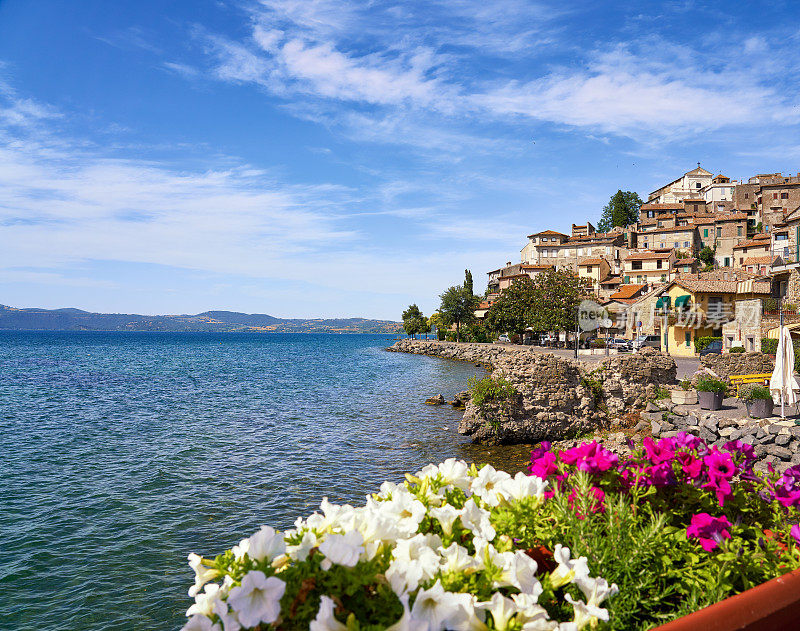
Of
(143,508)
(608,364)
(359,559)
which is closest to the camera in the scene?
(359,559)

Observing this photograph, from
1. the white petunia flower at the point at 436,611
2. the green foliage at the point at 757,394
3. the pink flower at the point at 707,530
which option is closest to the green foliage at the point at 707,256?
the green foliage at the point at 757,394

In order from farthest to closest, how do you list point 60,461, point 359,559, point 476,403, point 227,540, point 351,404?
point 351,404 → point 476,403 → point 60,461 → point 227,540 → point 359,559

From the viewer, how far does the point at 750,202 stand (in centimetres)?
9169

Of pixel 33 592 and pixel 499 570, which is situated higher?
pixel 499 570

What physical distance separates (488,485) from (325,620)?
1626 millimetres

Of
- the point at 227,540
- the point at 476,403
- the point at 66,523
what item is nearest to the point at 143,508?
the point at 66,523

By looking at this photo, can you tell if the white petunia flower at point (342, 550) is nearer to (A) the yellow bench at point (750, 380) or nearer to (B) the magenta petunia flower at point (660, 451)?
(B) the magenta petunia flower at point (660, 451)

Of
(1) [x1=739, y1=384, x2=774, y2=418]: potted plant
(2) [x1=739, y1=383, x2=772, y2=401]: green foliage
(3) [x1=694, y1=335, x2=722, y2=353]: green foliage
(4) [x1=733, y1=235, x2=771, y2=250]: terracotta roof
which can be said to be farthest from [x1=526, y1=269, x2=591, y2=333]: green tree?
(1) [x1=739, y1=384, x2=774, y2=418]: potted plant

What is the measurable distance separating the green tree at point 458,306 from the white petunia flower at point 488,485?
101216 mm

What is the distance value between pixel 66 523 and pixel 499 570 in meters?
14.5

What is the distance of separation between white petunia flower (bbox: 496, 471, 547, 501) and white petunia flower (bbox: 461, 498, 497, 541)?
0.30 metres

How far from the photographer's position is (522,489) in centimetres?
320

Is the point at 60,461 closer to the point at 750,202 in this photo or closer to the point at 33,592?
the point at 33,592

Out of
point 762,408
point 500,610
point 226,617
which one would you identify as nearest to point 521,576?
point 500,610
